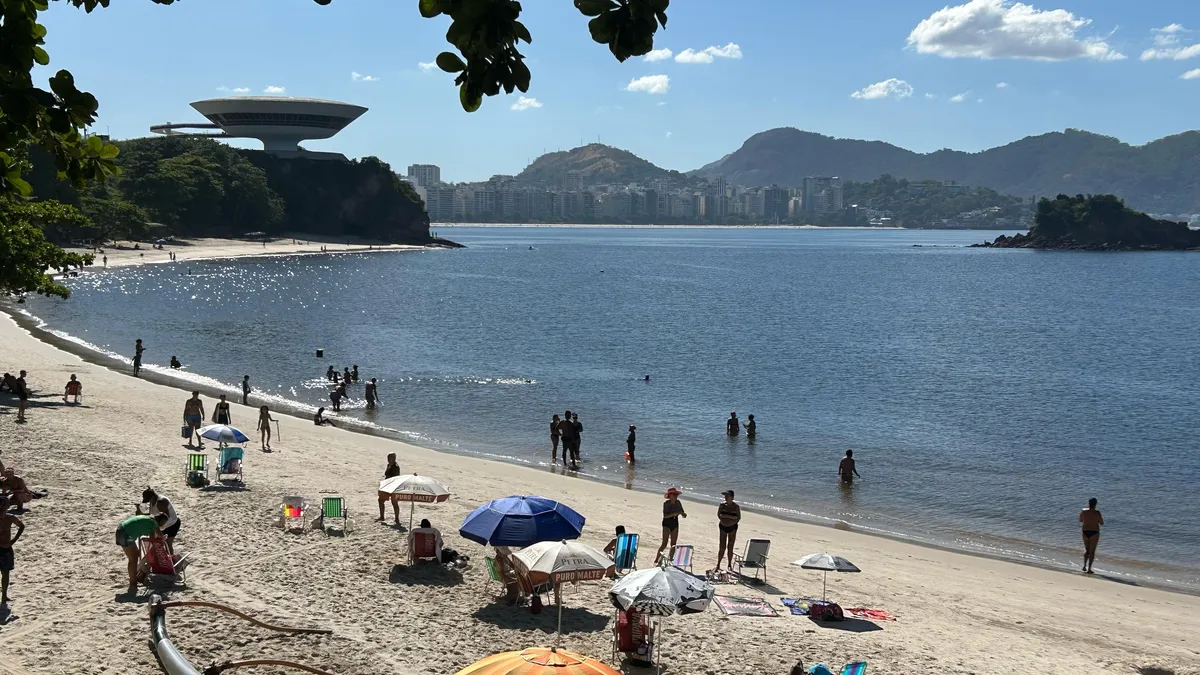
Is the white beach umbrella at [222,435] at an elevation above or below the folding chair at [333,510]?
above

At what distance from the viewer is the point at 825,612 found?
13273 mm

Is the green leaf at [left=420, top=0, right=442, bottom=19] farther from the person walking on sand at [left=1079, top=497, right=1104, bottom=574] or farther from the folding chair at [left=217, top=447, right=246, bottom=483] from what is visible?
the person walking on sand at [left=1079, top=497, right=1104, bottom=574]

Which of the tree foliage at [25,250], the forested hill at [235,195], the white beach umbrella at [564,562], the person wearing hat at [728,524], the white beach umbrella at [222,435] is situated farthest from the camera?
the forested hill at [235,195]

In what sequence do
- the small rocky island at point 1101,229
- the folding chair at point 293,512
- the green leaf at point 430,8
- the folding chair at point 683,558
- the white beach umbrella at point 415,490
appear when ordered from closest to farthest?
the green leaf at point 430,8 → the folding chair at point 683,558 → the white beach umbrella at point 415,490 → the folding chair at point 293,512 → the small rocky island at point 1101,229

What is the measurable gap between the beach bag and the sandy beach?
0.13 meters

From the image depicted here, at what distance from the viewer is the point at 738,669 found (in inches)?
444

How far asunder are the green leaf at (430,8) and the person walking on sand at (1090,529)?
713 inches

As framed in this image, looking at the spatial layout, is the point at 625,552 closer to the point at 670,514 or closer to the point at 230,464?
the point at 670,514

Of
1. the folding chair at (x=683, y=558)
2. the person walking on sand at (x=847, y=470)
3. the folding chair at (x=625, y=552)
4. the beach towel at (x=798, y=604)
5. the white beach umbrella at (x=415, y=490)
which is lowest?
the person walking on sand at (x=847, y=470)

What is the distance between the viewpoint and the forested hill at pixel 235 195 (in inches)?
4293

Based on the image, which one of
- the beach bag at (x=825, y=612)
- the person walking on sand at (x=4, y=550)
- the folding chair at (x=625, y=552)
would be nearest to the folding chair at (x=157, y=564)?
the person walking on sand at (x=4, y=550)

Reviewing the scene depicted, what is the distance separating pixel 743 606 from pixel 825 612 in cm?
102

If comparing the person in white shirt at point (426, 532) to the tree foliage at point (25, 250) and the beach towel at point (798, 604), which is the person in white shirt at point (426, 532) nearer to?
the beach towel at point (798, 604)

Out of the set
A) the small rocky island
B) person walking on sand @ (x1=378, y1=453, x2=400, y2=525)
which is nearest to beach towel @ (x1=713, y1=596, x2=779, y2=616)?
person walking on sand @ (x1=378, y1=453, x2=400, y2=525)
